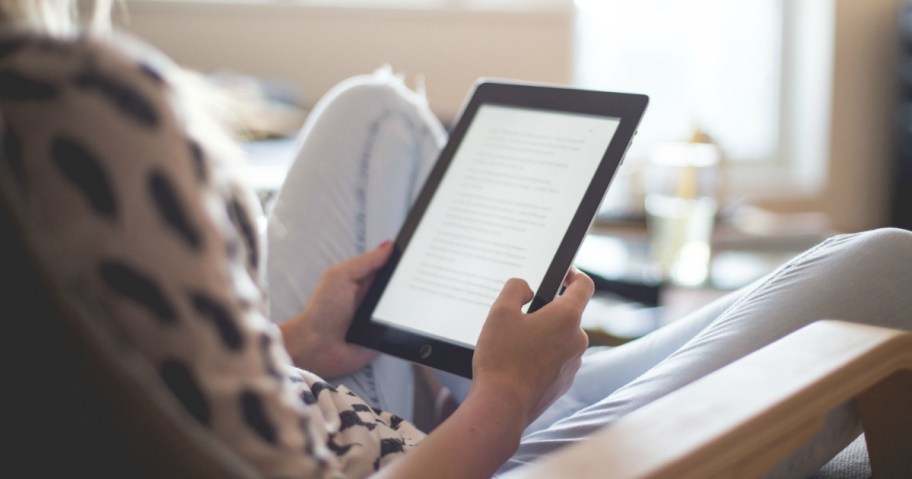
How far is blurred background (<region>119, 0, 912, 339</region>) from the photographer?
373 cm

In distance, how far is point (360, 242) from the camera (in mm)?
1197

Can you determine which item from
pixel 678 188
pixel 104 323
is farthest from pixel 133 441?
pixel 678 188

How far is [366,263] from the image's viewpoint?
1062 mm

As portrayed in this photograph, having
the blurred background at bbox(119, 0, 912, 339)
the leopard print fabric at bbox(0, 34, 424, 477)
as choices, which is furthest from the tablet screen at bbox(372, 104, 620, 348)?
the blurred background at bbox(119, 0, 912, 339)

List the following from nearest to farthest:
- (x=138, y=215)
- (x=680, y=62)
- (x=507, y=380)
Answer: (x=138, y=215) → (x=507, y=380) → (x=680, y=62)

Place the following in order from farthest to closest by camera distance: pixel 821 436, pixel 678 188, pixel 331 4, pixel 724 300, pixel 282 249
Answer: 1. pixel 331 4
2. pixel 678 188
3. pixel 282 249
4. pixel 724 300
5. pixel 821 436

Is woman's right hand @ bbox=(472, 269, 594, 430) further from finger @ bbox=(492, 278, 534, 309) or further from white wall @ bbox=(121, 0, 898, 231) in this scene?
white wall @ bbox=(121, 0, 898, 231)

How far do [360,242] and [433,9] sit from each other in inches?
114

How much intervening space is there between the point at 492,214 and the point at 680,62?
144 inches

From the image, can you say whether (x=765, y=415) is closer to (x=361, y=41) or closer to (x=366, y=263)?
(x=366, y=263)

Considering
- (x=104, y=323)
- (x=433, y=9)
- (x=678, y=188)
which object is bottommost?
(x=678, y=188)

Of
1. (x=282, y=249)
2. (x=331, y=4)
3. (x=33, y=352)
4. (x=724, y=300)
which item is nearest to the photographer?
(x=33, y=352)

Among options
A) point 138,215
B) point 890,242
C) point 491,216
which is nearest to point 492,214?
point 491,216

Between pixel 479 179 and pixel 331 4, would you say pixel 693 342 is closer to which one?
pixel 479 179
